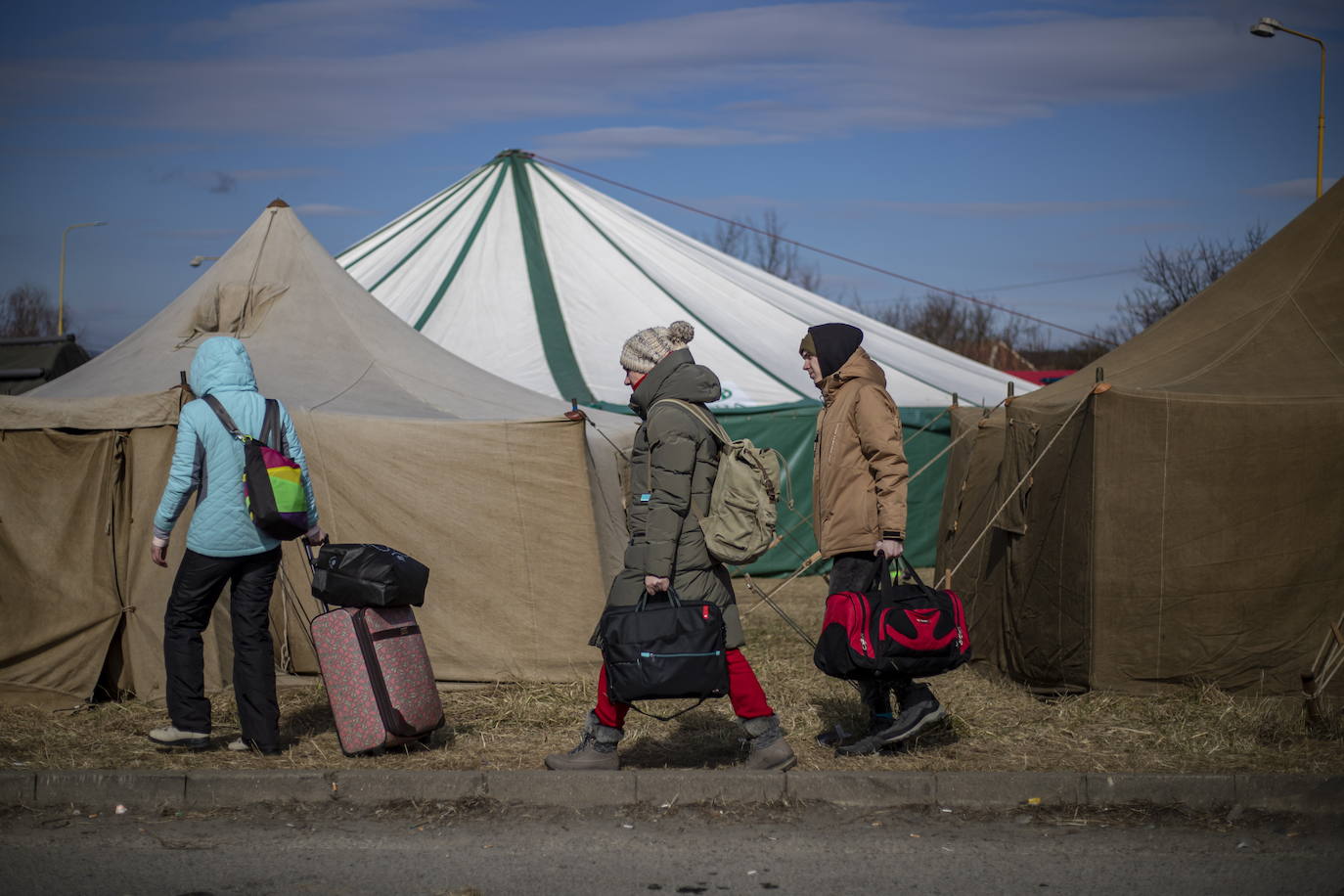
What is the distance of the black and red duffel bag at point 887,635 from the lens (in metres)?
5.16

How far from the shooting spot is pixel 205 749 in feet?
18.6

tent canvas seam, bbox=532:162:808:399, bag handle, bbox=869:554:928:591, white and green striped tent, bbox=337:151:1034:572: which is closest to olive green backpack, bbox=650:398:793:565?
bag handle, bbox=869:554:928:591

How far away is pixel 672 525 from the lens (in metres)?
4.87

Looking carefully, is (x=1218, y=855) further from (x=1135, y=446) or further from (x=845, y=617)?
(x=1135, y=446)

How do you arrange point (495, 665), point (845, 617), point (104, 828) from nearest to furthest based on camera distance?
point (104, 828) → point (845, 617) → point (495, 665)

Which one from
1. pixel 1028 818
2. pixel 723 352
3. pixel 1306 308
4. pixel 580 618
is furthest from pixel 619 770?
pixel 723 352

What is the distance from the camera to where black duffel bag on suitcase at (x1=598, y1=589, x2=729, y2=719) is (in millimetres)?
4805

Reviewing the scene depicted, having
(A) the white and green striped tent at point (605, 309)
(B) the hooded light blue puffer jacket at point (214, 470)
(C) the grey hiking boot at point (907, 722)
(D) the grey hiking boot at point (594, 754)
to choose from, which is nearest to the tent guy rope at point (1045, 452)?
(C) the grey hiking boot at point (907, 722)

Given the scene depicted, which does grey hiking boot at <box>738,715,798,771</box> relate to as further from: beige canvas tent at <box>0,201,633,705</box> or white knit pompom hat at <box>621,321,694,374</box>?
beige canvas tent at <box>0,201,633,705</box>

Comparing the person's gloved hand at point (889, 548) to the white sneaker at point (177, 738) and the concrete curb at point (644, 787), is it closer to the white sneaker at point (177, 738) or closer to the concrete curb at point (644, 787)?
the concrete curb at point (644, 787)

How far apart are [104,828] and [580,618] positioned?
→ 10.4 ft

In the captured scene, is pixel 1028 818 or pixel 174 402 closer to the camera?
pixel 1028 818

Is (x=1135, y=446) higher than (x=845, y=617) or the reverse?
higher

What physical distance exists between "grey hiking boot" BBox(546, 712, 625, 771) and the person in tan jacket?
41.2 inches
